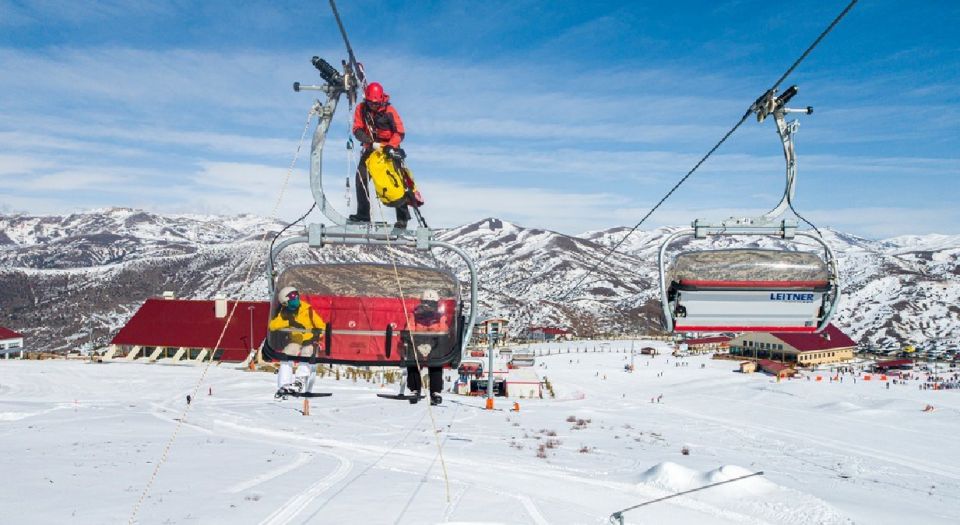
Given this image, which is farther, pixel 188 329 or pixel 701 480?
pixel 188 329

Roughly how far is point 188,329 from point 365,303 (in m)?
41.2

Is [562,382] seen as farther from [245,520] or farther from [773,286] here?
[773,286]

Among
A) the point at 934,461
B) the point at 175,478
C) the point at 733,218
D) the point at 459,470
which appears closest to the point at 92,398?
the point at 175,478

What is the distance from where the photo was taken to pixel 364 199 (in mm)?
7270

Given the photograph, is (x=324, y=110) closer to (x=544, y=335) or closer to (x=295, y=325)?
(x=295, y=325)

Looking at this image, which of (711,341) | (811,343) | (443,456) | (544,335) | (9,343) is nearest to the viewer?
(443,456)

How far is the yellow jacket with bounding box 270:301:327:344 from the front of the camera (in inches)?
282

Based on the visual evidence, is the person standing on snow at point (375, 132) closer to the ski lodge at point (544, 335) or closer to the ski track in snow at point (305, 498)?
the ski track in snow at point (305, 498)

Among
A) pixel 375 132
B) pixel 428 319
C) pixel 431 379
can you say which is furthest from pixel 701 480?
pixel 375 132

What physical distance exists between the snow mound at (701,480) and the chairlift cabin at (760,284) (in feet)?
32.1

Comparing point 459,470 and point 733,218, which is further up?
point 733,218

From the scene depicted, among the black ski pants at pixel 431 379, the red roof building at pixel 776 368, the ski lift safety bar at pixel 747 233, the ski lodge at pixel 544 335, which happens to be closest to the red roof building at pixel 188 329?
the black ski pants at pixel 431 379

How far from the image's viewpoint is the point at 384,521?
12422 mm

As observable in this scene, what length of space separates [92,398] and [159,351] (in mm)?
14047
